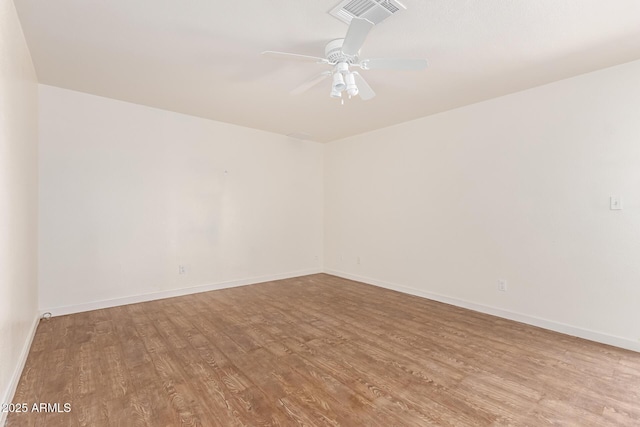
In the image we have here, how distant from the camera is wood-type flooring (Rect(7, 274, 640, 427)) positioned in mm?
1768

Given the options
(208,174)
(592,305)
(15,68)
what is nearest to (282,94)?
(208,174)

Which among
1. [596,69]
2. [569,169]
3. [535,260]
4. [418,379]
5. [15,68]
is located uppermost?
[596,69]

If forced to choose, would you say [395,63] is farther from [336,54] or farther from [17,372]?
[17,372]

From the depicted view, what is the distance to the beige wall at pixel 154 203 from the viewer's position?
345 cm

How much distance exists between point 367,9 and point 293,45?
0.70 m

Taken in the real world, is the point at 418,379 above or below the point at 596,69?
below

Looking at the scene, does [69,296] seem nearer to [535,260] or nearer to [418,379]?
[418,379]

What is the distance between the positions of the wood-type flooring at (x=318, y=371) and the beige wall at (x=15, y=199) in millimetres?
284

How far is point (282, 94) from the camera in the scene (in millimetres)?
3436

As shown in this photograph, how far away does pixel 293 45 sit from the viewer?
2.41 meters

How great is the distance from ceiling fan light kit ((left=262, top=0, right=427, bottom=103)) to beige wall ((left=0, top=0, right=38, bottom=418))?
1603 mm

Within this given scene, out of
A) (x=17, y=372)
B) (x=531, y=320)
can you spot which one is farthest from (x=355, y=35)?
(x=531, y=320)

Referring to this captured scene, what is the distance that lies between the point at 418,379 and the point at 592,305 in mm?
2040

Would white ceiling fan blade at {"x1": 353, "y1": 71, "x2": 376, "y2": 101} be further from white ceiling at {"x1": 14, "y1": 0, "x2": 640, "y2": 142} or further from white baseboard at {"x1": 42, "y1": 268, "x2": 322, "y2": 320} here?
white baseboard at {"x1": 42, "y1": 268, "x2": 322, "y2": 320}
